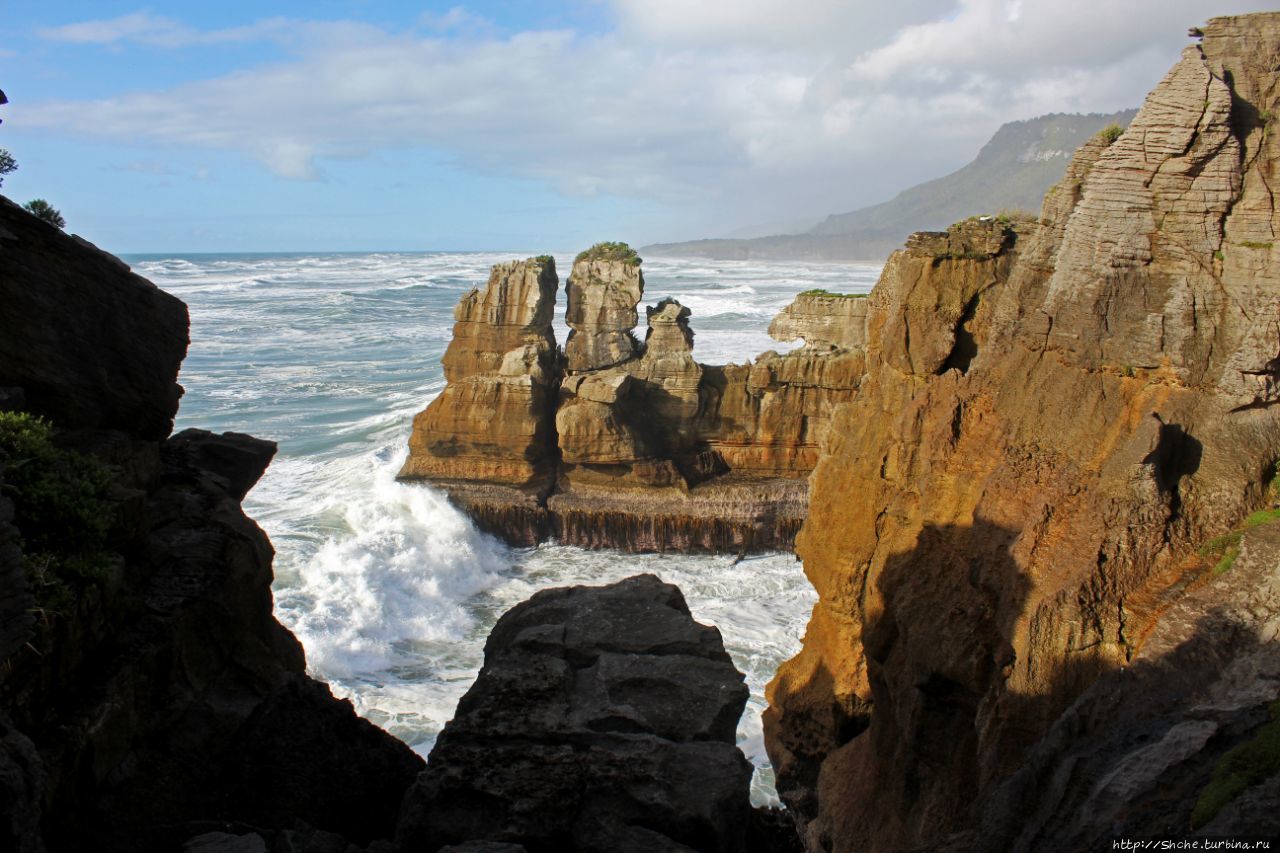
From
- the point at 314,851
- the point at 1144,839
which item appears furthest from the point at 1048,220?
the point at 314,851

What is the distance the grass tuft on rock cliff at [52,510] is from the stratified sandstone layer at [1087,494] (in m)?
6.86

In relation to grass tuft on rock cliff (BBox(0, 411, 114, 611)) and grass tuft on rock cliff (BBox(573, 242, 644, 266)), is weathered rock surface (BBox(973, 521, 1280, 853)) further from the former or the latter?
grass tuft on rock cliff (BBox(573, 242, 644, 266))

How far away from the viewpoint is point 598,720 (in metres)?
7.37

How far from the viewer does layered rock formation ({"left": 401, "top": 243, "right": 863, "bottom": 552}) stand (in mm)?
27406

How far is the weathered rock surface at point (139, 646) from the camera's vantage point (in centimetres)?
641

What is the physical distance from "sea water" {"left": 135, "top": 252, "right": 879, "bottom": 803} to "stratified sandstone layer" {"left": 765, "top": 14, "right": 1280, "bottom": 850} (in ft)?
18.8

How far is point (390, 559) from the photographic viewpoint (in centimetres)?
2391

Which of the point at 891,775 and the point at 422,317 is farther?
the point at 422,317

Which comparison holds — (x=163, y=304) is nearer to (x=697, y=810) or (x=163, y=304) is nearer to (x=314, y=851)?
(x=314, y=851)

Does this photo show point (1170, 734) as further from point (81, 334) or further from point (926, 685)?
point (81, 334)

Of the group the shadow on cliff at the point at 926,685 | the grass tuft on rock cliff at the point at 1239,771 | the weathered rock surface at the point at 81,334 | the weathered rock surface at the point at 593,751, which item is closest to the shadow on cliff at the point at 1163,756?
the grass tuft on rock cliff at the point at 1239,771

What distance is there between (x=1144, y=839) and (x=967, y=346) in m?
8.40

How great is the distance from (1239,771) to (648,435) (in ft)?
78.9

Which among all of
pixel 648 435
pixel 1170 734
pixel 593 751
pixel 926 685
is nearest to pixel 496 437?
pixel 648 435
